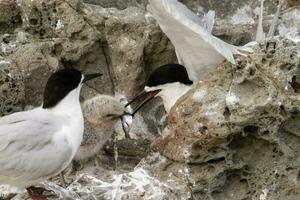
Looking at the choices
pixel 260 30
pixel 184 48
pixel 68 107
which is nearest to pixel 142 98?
pixel 184 48

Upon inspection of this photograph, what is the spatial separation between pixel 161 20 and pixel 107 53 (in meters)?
0.76

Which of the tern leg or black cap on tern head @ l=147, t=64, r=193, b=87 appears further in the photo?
black cap on tern head @ l=147, t=64, r=193, b=87

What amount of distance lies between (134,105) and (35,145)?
128 cm

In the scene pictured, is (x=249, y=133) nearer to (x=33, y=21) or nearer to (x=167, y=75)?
(x=167, y=75)

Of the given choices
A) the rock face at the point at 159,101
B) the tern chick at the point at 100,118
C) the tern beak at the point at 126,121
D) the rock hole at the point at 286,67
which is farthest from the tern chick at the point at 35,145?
the rock hole at the point at 286,67

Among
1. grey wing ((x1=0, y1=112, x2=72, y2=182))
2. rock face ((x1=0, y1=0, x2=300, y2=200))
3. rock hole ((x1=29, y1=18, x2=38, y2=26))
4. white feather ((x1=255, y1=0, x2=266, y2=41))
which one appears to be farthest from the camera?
rock hole ((x1=29, y1=18, x2=38, y2=26))

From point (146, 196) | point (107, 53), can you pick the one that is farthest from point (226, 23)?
point (146, 196)

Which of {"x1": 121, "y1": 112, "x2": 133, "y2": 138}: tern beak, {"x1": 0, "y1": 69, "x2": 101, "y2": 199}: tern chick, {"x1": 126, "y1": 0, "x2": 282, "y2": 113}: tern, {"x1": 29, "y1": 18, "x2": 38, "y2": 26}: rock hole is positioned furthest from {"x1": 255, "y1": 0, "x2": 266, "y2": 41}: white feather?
{"x1": 29, "y1": 18, "x2": 38, "y2": 26}: rock hole

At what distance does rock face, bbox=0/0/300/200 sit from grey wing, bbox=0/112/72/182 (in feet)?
0.95

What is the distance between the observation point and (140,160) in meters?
6.85

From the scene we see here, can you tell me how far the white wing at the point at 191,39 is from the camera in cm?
642

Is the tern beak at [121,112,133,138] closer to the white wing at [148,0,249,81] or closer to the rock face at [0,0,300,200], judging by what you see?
the rock face at [0,0,300,200]

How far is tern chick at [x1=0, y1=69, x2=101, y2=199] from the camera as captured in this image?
5.94 metres

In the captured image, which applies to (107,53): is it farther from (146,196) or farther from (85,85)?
(146,196)
